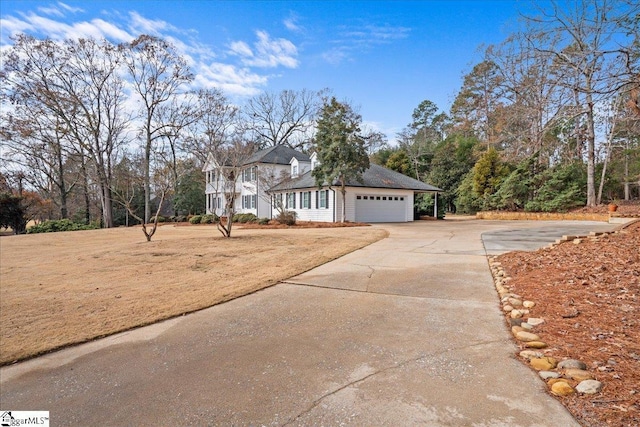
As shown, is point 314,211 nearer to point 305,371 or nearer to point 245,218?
point 245,218

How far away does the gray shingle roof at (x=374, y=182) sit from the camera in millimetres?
21870

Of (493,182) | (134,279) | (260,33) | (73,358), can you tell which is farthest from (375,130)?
(73,358)

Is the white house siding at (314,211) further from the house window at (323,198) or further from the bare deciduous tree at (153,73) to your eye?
the bare deciduous tree at (153,73)

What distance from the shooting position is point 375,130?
36.7 metres

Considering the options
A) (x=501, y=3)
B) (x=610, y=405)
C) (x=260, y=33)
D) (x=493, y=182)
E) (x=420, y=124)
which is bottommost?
(x=610, y=405)

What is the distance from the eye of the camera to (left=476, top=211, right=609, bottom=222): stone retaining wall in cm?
1841

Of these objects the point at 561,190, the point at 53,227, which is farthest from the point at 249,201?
the point at 561,190

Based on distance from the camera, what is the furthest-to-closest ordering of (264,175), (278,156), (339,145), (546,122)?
(278,156), (264,175), (339,145), (546,122)

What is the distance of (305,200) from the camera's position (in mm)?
23266

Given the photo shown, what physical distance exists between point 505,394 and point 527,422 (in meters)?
0.30

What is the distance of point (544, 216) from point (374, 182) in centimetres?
1063

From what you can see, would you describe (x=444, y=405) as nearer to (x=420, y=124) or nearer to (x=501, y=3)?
(x=501, y=3)

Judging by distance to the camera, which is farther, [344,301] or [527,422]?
[344,301]

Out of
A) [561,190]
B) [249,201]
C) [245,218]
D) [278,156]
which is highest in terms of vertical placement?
[278,156]
